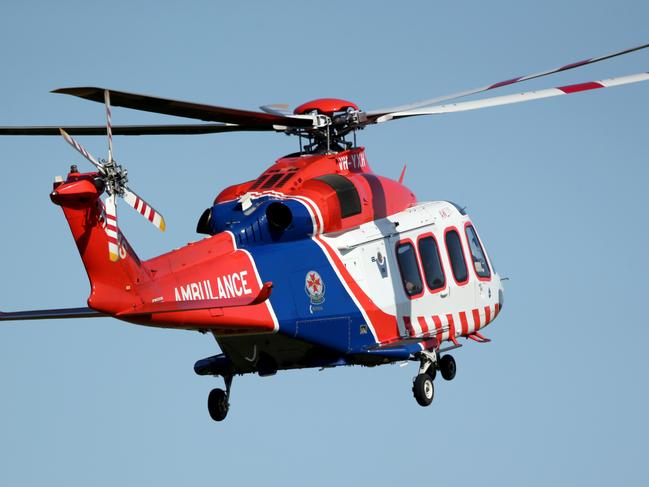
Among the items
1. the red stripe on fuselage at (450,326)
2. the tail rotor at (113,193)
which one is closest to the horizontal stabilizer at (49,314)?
the tail rotor at (113,193)

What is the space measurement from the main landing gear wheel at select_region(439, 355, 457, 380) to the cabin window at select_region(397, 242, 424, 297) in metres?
1.78

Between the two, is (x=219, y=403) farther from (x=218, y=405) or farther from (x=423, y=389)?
(x=423, y=389)

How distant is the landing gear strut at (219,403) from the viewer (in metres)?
30.2

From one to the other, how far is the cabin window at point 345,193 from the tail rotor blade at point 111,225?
6.69 metres

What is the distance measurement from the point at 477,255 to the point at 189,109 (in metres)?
9.07

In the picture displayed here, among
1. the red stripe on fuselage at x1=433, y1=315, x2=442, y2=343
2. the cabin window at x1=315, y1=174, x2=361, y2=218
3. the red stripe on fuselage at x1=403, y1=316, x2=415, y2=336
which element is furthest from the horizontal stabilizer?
the red stripe on fuselage at x1=433, y1=315, x2=442, y2=343

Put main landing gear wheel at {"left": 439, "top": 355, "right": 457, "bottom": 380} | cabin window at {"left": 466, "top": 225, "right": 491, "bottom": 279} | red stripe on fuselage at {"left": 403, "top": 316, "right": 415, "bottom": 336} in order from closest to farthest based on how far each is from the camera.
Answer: red stripe on fuselage at {"left": 403, "top": 316, "right": 415, "bottom": 336} → main landing gear wheel at {"left": 439, "top": 355, "right": 457, "bottom": 380} → cabin window at {"left": 466, "top": 225, "right": 491, "bottom": 279}

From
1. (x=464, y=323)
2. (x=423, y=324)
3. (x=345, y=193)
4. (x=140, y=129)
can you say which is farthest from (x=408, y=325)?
(x=140, y=129)

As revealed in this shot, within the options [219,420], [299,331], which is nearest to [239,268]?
[299,331]

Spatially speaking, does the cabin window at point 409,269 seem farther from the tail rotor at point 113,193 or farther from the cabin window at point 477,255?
the tail rotor at point 113,193

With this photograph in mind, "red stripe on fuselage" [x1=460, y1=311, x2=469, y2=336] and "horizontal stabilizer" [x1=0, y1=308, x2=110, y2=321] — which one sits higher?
"horizontal stabilizer" [x1=0, y1=308, x2=110, y2=321]

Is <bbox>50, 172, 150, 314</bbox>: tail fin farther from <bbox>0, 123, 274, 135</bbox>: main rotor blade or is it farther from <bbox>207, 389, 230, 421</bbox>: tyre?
<bbox>207, 389, 230, 421</bbox>: tyre

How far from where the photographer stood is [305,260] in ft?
94.0

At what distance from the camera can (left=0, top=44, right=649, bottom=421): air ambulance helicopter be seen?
25.3 metres
